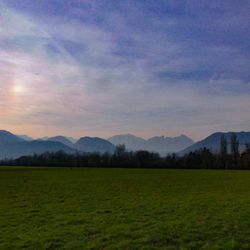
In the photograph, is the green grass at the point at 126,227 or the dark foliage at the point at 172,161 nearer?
the green grass at the point at 126,227

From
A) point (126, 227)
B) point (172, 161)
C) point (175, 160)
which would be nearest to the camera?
point (126, 227)

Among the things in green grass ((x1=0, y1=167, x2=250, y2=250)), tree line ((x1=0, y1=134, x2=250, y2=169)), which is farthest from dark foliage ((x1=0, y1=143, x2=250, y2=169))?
green grass ((x1=0, y1=167, x2=250, y2=250))

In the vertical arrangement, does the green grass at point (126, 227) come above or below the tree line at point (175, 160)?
below

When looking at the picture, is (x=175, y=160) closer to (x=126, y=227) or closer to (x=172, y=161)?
(x=172, y=161)

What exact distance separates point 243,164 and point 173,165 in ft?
79.6

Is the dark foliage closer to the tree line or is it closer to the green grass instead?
the tree line

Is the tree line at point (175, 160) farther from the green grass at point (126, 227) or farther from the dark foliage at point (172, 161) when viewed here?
the green grass at point (126, 227)

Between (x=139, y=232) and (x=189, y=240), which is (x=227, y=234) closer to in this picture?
(x=189, y=240)

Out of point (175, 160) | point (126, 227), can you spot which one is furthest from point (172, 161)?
point (126, 227)

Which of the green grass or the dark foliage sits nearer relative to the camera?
the green grass

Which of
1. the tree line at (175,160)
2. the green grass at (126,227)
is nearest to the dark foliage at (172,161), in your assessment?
the tree line at (175,160)

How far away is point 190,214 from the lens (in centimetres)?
2280

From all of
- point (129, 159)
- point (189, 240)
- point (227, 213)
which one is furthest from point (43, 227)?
point (129, 159)

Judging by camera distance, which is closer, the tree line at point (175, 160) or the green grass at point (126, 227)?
the green grass at point (126, 227)
